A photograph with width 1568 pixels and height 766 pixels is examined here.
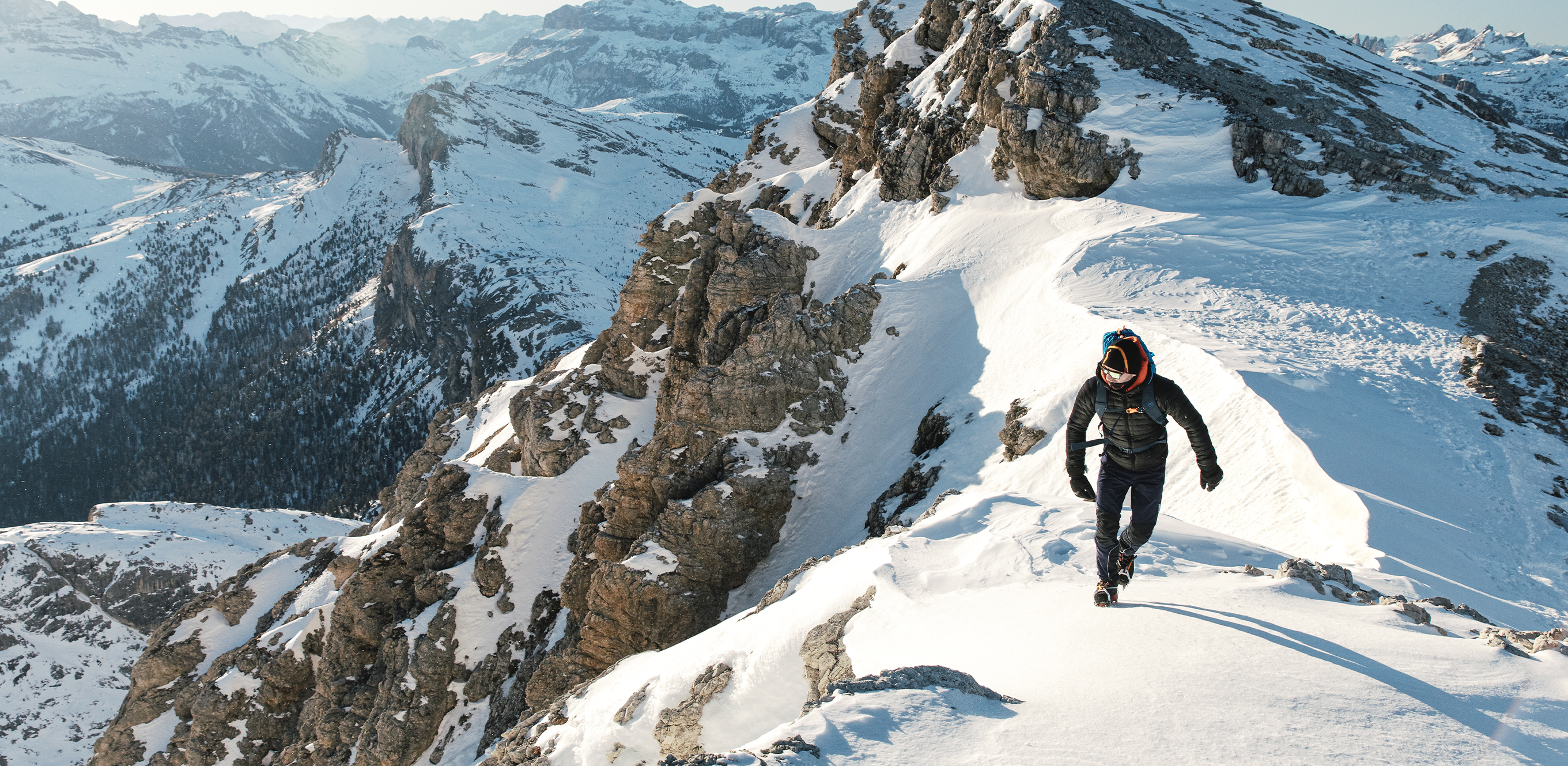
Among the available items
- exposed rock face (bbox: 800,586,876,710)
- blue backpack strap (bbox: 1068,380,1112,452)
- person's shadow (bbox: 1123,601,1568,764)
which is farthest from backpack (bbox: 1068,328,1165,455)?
exposed rock face (bbox: 800,586,876,710)

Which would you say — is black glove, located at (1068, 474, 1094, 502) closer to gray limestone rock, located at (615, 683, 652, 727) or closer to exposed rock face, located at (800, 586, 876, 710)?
exposed rock face, located at (800, 586, 876, 710)

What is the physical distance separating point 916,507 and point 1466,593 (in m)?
14.3

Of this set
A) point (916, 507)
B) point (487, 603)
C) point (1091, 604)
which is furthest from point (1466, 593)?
point (487, 603)

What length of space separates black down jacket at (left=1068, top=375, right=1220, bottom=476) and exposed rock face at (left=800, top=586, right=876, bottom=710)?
5.09m

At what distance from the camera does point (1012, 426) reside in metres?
23.5

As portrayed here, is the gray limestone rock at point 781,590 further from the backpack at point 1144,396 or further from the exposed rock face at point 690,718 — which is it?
the backpack at point 1144,396

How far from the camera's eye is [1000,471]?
2264 cm

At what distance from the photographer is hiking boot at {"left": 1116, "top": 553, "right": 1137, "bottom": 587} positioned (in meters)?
10.4

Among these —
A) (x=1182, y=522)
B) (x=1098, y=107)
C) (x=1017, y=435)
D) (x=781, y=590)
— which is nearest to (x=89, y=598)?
(x=781, y=590)

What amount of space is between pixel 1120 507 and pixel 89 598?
114m

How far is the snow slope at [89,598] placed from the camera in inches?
2832

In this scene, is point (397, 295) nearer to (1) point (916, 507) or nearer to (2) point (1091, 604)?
(1) point (916, 507)

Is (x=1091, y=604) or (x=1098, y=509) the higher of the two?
(x=1098, y=509)

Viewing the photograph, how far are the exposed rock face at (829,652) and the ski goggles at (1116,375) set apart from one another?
5.93 m
